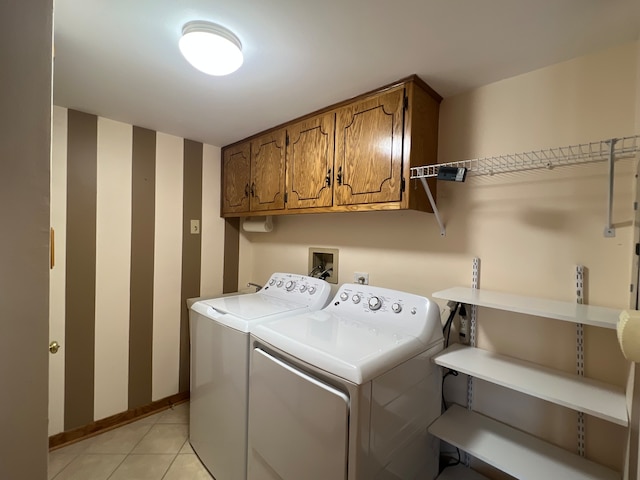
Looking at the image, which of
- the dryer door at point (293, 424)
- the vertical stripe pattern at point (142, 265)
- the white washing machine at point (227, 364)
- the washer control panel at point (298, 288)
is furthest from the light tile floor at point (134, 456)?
the washer control panel at point (298, 288)

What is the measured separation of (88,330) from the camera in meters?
1.86

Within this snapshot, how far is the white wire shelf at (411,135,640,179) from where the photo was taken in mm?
1018

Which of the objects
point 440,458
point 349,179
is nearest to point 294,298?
point 349,179

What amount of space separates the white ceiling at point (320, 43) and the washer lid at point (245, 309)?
1.19 meters

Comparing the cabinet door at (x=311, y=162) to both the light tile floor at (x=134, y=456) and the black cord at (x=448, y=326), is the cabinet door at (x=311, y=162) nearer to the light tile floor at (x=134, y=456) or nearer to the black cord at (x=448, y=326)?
the black cord at (x=448, y=326)

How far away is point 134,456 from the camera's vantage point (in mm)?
1726

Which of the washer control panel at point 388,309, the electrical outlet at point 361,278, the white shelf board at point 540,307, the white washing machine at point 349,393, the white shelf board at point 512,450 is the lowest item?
the white shelf board at point 512,450

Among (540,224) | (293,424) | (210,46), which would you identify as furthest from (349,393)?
(210,46)

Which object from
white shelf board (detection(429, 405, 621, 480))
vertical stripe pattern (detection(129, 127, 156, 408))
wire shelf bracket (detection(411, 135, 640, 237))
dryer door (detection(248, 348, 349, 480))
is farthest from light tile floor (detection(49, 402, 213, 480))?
wire shelf bracket (detection(411, 135, 640, 237))

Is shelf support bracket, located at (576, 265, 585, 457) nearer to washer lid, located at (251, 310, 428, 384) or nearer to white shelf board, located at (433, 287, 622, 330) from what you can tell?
white shelf board, located at (433, 287, 622, 330)

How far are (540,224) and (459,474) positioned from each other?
1.26 m

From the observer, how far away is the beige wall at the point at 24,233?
501mm

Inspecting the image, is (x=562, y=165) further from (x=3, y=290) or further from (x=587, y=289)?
(x=3, y=290)

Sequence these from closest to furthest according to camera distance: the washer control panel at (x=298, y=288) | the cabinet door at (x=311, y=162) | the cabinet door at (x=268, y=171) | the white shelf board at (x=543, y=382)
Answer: the white shelf board at (x=543, y=382)
the cabinet door at (x=311, y=162)
the washer control panel at (x=298, y=288)
the cabinet door at (x=268, y=171)
